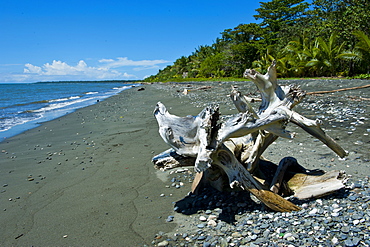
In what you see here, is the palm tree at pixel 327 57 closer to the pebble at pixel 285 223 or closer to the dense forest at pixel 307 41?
the dense forest at pixel 307 41

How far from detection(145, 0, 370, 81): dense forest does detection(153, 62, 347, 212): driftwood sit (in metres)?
19.6

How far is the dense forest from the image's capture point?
23.5 m

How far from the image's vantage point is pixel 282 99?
171 inches

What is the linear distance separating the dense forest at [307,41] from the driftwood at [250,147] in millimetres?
19634

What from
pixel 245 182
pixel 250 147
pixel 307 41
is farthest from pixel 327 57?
pixel 245 182

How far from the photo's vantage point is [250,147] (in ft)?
14.6

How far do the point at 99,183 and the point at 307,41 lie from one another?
33.5 meters

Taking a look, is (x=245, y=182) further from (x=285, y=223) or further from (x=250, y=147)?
(x=250, y=147)

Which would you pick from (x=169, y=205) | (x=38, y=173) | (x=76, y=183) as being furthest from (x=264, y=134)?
(x=38, y=173)

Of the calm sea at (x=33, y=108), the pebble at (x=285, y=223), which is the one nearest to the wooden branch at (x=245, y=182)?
the pebble at (x=285, y=223)

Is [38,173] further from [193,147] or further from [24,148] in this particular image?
[193,147]

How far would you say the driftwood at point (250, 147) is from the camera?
142 inches

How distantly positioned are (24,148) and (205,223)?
776 cm

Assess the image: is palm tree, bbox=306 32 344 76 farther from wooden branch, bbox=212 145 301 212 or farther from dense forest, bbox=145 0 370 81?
wooden branch, bbox=212 145 301 212
